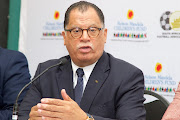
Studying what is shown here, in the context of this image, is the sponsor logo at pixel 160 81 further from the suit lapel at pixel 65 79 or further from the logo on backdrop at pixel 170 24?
the suit lapel at pixel 65 79

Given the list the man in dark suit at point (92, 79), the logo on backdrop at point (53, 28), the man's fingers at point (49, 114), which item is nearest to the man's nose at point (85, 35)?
the man in dark suit at point (92, 79)

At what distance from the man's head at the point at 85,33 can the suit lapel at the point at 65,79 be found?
5.2 inches

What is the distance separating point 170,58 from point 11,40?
2297 mm

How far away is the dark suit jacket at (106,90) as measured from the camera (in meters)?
1.92

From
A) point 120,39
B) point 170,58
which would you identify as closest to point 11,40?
point 120,39

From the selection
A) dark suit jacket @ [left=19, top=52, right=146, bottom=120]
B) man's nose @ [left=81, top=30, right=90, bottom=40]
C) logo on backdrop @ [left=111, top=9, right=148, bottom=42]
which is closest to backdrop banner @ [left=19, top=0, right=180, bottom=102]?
logo on backdrop @ [left=111, top=9, right=148, bottom=42]

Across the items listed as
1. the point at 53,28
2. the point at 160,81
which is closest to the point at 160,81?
the point at 160,81

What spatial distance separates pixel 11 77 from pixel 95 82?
2.63 ft

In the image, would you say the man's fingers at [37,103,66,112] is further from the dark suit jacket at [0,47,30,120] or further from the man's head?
the dark suit jacket at [0,47,30,120]

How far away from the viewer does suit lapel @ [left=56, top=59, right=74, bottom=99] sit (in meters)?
2.08

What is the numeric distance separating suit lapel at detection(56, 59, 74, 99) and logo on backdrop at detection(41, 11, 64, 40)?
4.47 ft

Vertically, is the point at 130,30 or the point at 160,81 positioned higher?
the point at 130,30

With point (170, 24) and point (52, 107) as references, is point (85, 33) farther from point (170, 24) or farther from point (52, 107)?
point (170, 24)

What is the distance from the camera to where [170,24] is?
2.73 metres
